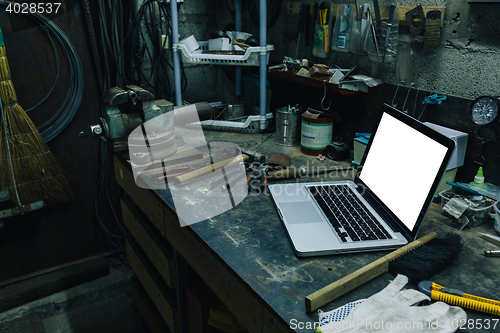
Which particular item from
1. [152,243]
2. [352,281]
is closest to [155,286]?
[152,243]

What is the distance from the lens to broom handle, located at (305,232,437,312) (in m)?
0.77

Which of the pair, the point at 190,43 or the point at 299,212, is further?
the point at 190,43

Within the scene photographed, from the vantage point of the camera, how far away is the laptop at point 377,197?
3.17 ft

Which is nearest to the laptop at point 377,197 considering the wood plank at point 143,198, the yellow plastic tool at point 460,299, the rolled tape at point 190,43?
the yellow plastic tool at point 460,299

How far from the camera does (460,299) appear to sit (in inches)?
30.6

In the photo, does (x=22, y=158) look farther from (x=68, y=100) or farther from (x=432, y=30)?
(x=432, y=30)

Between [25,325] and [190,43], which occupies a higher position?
[190,43]

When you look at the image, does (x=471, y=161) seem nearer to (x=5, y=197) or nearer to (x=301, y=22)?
(x=301, y=22)

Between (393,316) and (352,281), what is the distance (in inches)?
4.5

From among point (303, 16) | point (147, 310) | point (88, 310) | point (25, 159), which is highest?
point (303, 16)

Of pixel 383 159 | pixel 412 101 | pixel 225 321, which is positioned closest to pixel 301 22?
pixel 412 101

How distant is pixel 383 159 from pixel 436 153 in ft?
0.88

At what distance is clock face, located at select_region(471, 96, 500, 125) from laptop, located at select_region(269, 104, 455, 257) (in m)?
0.27

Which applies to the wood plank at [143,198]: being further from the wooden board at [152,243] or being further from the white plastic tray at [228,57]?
the white plastic tray at [228,57]
